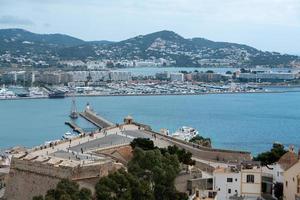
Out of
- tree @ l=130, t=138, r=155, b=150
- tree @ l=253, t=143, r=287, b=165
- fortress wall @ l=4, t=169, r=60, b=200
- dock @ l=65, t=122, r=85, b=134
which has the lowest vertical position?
dock @ l=65, t=122, r=85, b=134

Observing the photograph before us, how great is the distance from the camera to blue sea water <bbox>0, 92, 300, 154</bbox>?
37.7 meters

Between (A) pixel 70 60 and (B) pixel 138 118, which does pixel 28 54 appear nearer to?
(A) pixel 70 60

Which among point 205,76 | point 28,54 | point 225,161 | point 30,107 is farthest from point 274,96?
point 28,54

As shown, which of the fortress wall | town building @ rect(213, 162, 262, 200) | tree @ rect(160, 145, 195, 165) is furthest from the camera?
tree @ rect(160, 145, 195, 165)

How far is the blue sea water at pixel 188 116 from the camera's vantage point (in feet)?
124

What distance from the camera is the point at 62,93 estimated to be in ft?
226

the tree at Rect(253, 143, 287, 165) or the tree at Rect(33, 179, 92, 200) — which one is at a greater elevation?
the tree at Rect(33, 179, 92, 200)

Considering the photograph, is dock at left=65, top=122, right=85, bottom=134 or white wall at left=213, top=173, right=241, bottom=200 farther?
dock at left=65, top=122, right=85, bottom=134

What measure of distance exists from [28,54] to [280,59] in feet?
179

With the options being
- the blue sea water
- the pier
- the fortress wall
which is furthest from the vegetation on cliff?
the pier

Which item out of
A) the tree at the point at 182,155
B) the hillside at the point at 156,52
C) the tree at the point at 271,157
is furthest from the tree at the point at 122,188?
the hillside at the point at 156,52

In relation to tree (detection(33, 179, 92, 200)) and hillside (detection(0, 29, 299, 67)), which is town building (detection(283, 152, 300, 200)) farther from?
hillside (detection(0, 29, 299, 67))

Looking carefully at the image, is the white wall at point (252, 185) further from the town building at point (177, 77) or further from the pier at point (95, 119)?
the town building at point (177, 77)

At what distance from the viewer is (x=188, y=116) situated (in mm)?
51375
